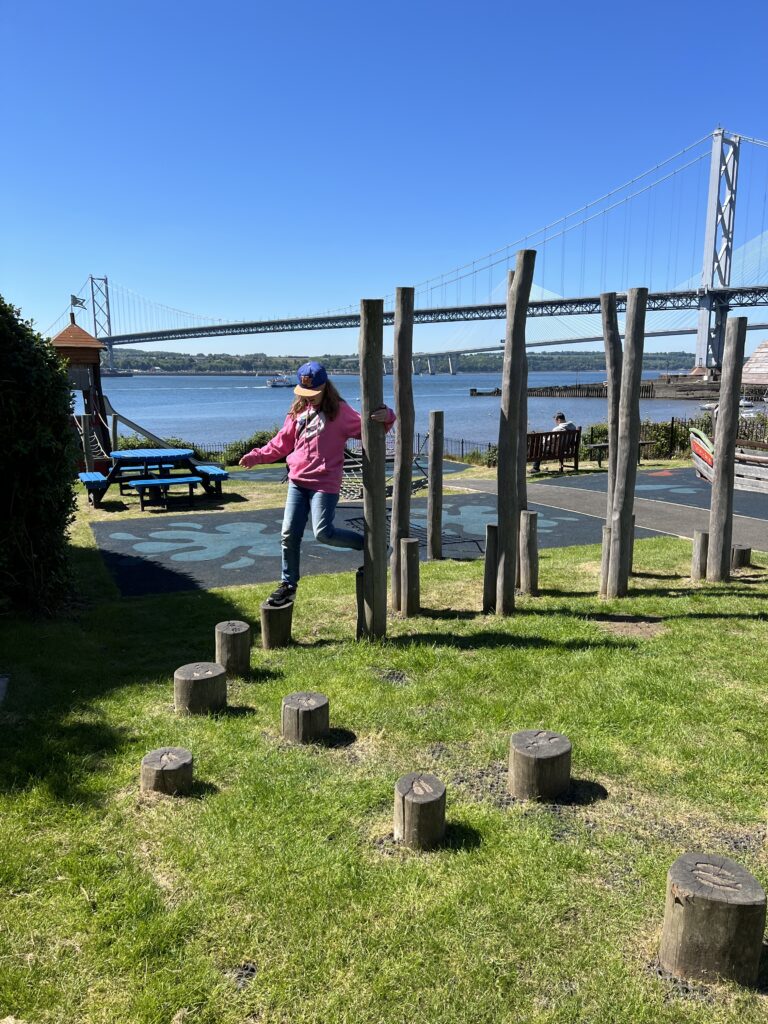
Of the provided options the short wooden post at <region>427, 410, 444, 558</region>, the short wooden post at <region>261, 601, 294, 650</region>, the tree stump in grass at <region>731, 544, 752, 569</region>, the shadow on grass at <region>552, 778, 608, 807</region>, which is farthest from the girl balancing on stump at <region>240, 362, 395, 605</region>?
the tree stump in grass at <region>731, 544, 752, 569</region>

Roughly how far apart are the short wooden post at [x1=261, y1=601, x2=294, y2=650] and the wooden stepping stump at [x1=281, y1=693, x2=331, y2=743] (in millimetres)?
1236

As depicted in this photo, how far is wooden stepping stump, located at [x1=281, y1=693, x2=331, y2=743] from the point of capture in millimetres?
3254

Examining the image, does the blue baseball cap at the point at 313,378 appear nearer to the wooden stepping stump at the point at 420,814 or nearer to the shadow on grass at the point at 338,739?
the shadow on grass at the point at 338,739

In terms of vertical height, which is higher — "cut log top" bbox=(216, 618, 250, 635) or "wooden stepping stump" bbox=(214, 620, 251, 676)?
"cut log top" bbox=(216, 618, 250, 635)

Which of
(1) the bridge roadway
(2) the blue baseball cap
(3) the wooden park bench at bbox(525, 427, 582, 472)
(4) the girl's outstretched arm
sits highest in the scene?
(1) the bridge roadway

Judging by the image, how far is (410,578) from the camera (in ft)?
17.1

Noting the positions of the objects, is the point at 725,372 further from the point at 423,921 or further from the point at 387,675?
the point at 423,921

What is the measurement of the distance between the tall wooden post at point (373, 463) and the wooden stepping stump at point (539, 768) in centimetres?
182

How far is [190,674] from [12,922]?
150cm

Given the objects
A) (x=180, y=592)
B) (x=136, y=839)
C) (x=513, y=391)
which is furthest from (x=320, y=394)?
(x=136, y=839)

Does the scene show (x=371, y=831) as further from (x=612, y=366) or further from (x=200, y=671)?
(x=612, y=366)

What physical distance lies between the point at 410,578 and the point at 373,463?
1.08 meters

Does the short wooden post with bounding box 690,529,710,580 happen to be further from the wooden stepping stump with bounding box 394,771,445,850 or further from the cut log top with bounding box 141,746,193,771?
the cut log top with bounding box 141,746,193,771

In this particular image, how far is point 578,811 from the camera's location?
2.76m
